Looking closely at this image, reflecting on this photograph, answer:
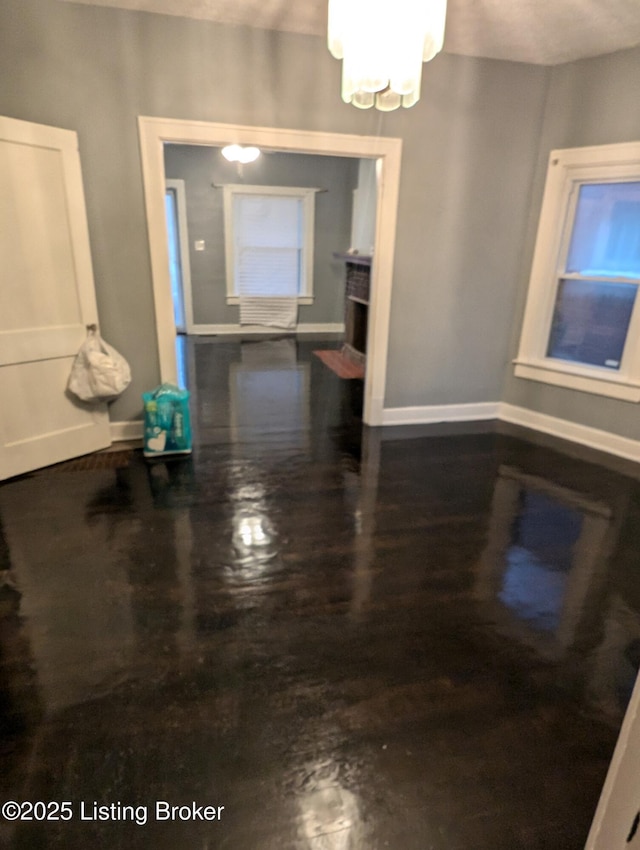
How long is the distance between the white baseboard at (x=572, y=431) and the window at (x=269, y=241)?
14.7ft

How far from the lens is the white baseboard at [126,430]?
3.71 meters

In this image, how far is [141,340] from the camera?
356 centimetres

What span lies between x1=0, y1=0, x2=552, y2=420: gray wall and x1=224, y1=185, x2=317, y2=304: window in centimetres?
426

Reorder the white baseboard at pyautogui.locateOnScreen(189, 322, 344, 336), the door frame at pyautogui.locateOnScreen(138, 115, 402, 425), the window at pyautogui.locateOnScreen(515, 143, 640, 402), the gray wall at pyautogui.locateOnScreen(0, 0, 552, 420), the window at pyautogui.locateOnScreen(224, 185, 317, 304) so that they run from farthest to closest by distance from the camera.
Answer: the white baseboard at pyautogui.locateOnScreen(189, 322, 344, 336) < the window at pyautogui.locateOnScreen(224, 185, 317, 304) < the window at pyautogui.locateOnScreen(515, 143, 640, 402) < the door frame at pyautogui.locateOnScreen(138, 115, 402, 425) < the gray wall at pyautogui.locateOnScreen(0, 0, 552, 420)

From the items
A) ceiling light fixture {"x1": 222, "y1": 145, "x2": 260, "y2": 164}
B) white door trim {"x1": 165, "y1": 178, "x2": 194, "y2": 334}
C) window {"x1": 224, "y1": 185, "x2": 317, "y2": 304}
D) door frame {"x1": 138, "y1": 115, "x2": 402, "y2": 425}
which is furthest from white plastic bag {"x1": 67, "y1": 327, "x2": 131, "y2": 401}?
window {"x1": 224, "y1": 185, "x2": 317, "y2": 304}

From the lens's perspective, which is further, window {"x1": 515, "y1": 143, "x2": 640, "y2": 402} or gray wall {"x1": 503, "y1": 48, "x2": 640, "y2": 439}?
window {"x1": 515, "y1": 143, "x2": 640, "y2": 402}

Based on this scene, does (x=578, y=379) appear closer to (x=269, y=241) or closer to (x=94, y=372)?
(x=94, y=372)

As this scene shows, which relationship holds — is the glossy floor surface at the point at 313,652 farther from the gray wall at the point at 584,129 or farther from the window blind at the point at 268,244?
the window blind at the point at 268,244

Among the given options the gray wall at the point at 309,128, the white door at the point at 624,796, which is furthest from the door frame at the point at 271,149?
the white door at the point at 624,796

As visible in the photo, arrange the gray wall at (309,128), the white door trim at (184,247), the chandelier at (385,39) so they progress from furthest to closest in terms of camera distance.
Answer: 1. the white door trim at (184,247)
2. the gray wall at (309,128)
3. the chandelier at (385,39)

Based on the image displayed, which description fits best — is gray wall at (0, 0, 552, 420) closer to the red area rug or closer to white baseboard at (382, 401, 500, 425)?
white baseboard at (382, 401, 500, 425)

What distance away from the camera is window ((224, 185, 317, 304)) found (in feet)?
24.9

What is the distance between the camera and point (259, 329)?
8070 millimetres

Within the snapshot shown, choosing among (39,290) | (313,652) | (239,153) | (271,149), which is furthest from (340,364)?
(313,652)
